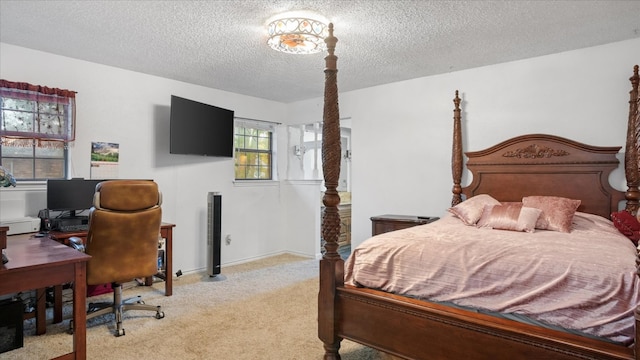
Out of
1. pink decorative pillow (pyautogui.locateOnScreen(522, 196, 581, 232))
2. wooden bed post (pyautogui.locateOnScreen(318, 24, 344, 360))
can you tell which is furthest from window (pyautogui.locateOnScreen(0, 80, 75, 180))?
pink decorative pillow (pyautogui.locateOnScreen(522, 196, 581, 232))

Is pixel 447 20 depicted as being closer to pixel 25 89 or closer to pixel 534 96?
pixel 534 96

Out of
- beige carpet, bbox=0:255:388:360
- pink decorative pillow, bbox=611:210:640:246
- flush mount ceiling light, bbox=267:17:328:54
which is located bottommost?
beige carpet, bbox=0:255:388:360

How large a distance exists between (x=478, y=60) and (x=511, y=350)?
2.98 metres

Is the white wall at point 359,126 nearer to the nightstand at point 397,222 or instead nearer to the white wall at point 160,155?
the white wall at point 160,155

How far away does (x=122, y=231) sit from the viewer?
266 centimetres

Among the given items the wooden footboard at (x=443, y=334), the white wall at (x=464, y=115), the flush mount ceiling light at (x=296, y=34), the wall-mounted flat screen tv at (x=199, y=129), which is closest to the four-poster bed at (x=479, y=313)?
the wooden footboard at (x=443, y=334)

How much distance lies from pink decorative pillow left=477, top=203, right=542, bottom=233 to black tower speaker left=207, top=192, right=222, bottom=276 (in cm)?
292

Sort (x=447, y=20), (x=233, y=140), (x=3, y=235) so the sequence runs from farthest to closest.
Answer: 1. (x=233, y=140)
2. (x=447, y=20)
3. (x=3, y=235)

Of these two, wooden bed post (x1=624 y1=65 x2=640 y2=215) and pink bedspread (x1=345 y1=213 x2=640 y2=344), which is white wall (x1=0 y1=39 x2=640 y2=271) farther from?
pink bedspread (x1=345 y1=213 x2=640 y2=344)

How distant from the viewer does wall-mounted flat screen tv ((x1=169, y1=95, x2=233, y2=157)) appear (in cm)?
405

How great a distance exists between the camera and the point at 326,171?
7.36 ft

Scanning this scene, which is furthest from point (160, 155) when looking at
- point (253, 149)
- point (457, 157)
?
point (457, 157)

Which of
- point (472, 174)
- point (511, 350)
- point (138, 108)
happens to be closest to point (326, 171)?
point (511, 350)

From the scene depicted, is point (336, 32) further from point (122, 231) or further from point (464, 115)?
point (122, 231)
